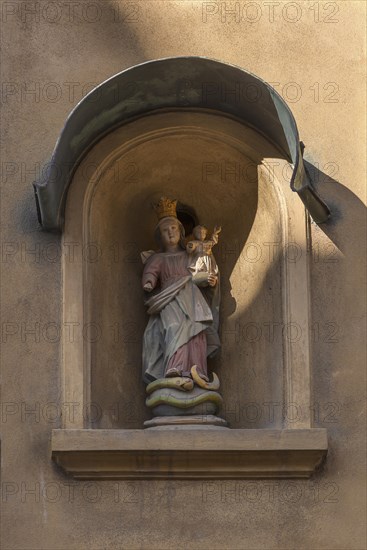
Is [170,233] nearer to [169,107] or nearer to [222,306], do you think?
[222,306]

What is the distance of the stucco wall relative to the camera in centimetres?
1138

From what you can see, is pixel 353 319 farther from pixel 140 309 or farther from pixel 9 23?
pixel 9 23

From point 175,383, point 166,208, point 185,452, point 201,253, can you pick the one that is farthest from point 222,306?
point 185,452

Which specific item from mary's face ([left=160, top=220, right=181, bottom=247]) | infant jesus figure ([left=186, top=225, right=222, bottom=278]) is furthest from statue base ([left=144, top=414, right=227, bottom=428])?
mary's face ([left=160, top=220, right=181, bottom=247])

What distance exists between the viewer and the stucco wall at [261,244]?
1138 cm

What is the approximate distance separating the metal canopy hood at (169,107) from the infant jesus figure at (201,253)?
751 millimetres

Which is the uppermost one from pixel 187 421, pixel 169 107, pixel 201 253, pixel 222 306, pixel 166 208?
pixel 169 107

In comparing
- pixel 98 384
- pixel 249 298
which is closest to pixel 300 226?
pixel 249 298

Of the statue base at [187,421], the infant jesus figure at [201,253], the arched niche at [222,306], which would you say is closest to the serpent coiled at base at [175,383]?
the statue base at [187,421]

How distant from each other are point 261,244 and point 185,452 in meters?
1.65

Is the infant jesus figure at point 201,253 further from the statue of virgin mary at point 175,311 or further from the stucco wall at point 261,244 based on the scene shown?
the stucco wall at point 261,244

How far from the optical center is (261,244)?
40.2ft

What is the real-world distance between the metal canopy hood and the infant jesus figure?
29.6 inches

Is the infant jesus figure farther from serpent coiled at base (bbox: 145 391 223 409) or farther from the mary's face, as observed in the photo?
serpent coiled at base (bbox: 145 391 223 409)
